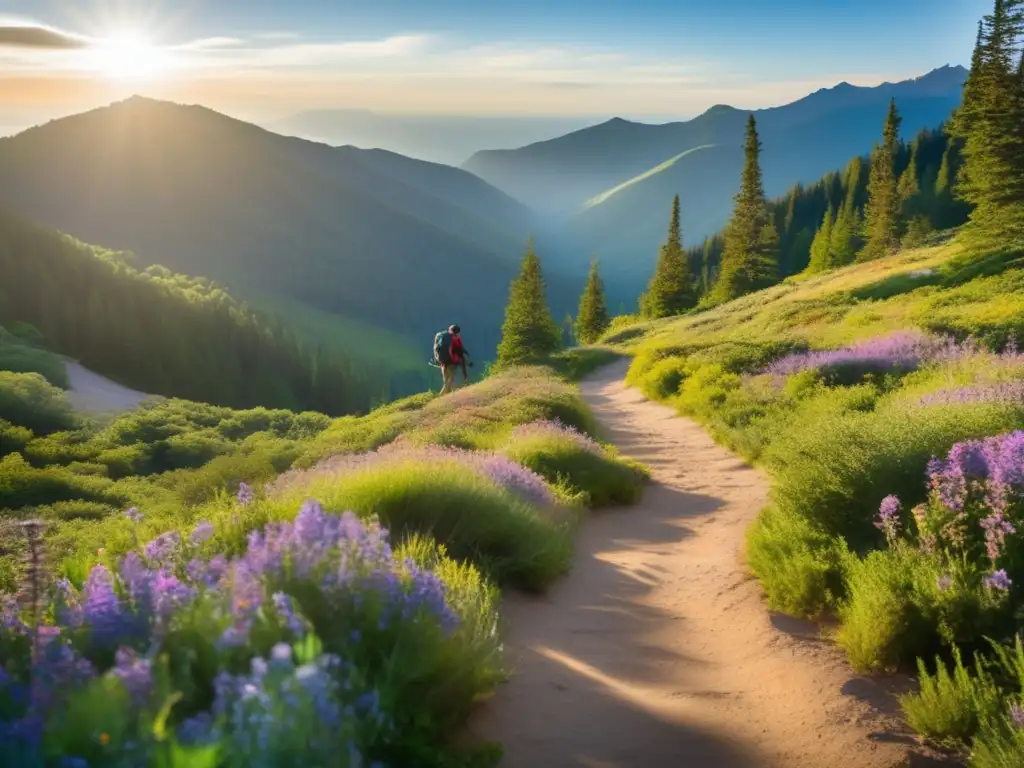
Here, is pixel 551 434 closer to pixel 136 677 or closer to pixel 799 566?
pixel 799 566

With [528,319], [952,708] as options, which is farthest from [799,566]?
[528,319]

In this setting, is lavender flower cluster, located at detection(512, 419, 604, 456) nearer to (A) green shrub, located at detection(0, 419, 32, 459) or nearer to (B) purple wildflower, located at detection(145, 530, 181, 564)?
(B) purple wildflower, located at detection(145, 530, 181, 564)

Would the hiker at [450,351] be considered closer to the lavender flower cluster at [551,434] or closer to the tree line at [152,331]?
the lavender flower cluster at [551,434]

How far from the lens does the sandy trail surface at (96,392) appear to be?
71.8m

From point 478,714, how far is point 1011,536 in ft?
12.6

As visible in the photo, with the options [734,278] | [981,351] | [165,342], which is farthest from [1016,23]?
[165,342]

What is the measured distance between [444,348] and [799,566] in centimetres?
2079

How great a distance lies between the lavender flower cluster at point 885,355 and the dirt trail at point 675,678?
25.6 ft

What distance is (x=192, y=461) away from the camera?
33906mm

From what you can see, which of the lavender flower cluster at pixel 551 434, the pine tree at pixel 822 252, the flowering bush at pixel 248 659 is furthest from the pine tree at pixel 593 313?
the flowering bush at pixel 248 659

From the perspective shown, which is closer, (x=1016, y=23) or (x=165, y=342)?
(x=1016, y=23)

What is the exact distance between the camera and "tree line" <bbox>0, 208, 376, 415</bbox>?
103 meters

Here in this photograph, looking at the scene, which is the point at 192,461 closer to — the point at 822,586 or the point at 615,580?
the point at 615,580

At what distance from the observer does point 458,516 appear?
23.1ft
